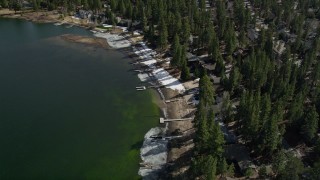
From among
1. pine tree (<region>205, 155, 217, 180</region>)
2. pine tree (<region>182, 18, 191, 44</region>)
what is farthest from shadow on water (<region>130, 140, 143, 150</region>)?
pine tree (<region>182, 18, 191, 44</region>)

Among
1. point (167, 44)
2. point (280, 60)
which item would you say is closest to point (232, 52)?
point (280, 60)

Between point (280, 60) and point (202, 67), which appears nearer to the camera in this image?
point (202, 67)

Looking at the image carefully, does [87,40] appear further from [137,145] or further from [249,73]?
[137,145]

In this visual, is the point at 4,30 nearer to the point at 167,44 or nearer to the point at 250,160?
the point at 167,44

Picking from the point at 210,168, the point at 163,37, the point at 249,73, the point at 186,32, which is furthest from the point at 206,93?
the point at 186,32

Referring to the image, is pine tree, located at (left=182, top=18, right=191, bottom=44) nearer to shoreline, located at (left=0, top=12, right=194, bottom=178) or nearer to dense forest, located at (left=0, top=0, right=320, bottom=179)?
dense forest, located at (left=0, top=0, right=320, bottom=179)

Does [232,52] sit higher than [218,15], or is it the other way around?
[218,15]
